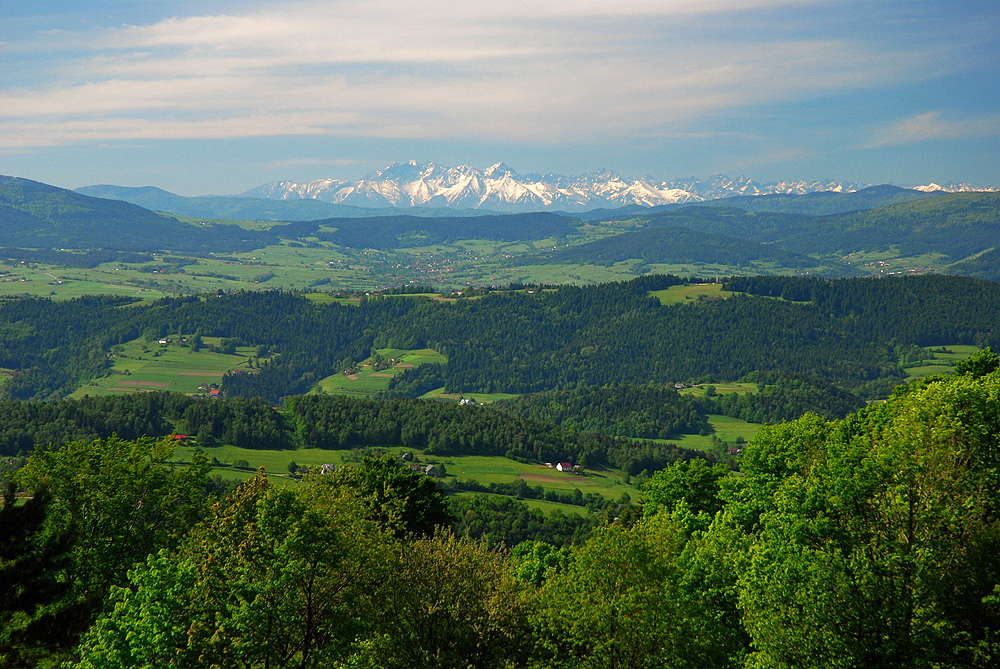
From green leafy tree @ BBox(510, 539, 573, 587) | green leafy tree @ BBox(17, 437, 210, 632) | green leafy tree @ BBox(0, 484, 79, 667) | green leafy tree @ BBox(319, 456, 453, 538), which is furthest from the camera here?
green leafy tree @ BBox(319, 456, 453, 538)

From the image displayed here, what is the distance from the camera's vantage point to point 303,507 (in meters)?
32.2

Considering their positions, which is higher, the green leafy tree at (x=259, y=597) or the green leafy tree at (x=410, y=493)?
the green leafy tree at (x=259, y=597)

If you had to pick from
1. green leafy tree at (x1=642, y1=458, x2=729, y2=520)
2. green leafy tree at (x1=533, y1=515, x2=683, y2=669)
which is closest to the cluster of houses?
green leafy tree at (x1=642, y1=458, x2=729, y2=520)

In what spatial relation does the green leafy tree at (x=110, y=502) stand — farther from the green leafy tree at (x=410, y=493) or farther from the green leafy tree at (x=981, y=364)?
the green leafy tree at (x=981, y=364)

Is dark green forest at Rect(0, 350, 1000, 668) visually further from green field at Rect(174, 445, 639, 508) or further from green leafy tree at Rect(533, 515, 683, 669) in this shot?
green field at Rect(174, 445, 639, 508)

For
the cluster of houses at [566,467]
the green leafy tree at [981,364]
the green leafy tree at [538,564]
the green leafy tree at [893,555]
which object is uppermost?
the green leafy tree at [981,364]

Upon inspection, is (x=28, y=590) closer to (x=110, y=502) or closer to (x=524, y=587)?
(x=110, y=502)

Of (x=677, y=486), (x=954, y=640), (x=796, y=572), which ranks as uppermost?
(x=796, y=572)

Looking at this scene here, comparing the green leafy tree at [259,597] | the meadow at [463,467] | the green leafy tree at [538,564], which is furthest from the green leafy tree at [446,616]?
the meadow at [463,467]

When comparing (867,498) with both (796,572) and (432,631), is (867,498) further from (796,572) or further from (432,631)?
(432,631)

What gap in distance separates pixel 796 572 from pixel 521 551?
44.3 meters

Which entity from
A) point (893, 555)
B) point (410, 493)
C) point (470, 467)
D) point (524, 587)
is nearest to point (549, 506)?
point (470, 467)

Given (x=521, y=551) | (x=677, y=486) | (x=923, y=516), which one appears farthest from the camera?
(x=521, y=551)

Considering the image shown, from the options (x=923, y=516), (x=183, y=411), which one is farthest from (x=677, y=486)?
(x=183, y=411)
